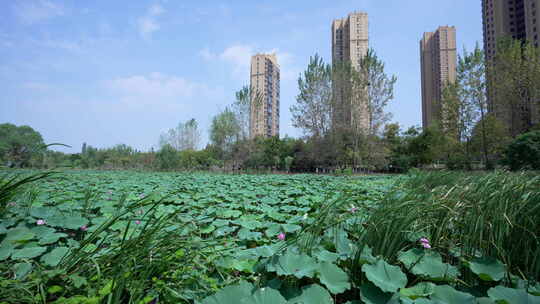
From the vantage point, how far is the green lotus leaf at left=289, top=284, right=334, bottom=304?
2.35 ft

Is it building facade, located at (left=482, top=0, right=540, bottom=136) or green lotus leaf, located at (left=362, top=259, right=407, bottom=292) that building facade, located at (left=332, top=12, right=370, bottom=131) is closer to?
building facade, located at (left=482, top=0, right=540, bottom=136)

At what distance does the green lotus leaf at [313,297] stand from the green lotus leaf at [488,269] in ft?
1.91

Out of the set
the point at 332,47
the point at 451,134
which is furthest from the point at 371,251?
the point at 332,47

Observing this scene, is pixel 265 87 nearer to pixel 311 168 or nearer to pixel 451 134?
pixel 311 168

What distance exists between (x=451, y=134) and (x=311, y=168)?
9.48 m

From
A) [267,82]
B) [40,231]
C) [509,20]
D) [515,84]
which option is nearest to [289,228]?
[40,231]

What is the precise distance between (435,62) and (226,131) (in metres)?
26.5

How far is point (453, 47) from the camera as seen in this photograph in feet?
81.5

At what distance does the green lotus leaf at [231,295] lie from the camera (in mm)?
688

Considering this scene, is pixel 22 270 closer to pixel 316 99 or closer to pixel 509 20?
pixel 316 99

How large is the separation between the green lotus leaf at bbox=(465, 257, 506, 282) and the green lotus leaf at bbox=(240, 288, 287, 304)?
2.41ft

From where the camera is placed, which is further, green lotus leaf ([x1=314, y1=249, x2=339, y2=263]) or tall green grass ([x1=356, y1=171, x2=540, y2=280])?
tall green grass ([x1=356, y1=171, x2=540, y2=280])

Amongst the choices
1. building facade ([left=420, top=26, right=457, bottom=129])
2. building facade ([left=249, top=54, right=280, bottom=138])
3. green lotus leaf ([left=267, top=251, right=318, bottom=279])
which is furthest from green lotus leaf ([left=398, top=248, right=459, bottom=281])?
building facade ([left=420, top=26, right=457, bottom=129])

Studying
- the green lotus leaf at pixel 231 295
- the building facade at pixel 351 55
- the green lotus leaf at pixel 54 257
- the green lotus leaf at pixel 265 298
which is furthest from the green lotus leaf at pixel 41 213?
the building facade at pixel 351 55
